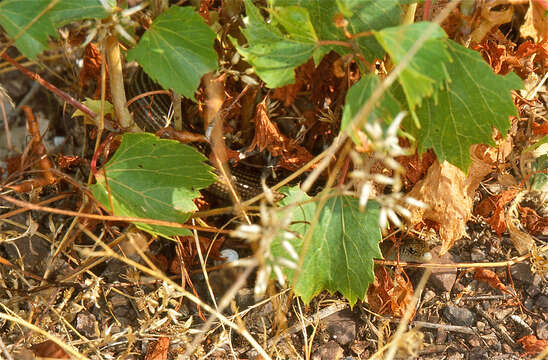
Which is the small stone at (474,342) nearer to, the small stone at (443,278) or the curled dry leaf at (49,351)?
the small stone at (443,278)

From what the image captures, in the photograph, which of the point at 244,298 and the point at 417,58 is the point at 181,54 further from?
the point at 244,298

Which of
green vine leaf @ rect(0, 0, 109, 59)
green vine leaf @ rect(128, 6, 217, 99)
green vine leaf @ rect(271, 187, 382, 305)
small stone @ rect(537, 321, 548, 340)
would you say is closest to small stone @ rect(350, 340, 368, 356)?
green vine leaf @ rect(271, 187, 382, 305)

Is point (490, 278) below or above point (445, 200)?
below

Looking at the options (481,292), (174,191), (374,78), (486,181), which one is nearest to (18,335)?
(174,191)

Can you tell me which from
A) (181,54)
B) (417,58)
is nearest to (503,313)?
(417,58)

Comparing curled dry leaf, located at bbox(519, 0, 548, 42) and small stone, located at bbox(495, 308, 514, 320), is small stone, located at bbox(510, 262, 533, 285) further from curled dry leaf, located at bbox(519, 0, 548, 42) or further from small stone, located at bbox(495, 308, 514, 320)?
curled dry leaf, located at bbox(519, 0, 548, 42)

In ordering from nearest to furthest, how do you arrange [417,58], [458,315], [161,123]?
[417,58], [458,315], [161,123]
